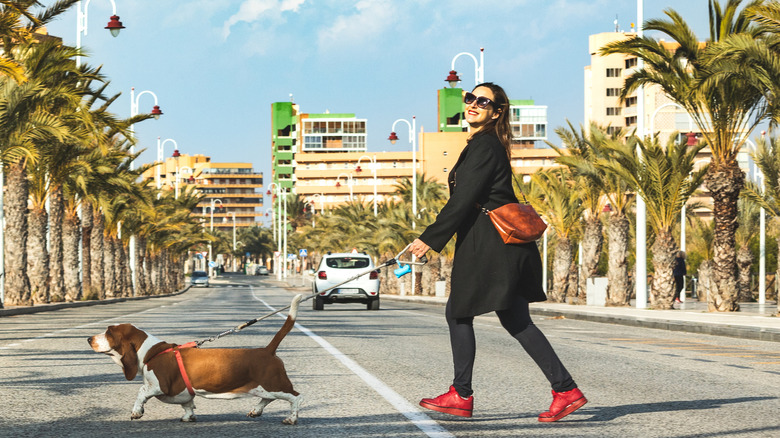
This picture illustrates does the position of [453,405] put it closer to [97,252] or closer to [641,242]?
[641,242]

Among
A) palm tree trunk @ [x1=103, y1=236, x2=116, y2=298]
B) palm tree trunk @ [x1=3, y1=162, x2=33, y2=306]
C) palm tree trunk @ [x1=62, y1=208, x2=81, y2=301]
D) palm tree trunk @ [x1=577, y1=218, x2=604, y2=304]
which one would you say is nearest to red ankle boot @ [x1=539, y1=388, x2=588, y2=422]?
palm tree trunk @ [x1=3, y1=162, x2=33, y2=306]

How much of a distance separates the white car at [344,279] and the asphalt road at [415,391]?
12.2 metres

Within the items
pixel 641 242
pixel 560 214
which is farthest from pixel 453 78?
pixel 641 242

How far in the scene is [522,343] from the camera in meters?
6.65

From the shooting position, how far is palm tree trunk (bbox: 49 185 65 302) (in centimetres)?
3503

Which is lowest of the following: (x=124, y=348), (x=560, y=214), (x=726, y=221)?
(x=124, y=348)

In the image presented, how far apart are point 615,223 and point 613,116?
8929cm

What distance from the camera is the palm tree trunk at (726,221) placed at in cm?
2575

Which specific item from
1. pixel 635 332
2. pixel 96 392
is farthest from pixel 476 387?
pixel 635 332

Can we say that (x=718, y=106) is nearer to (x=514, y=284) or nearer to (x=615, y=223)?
(x=615, y=223)

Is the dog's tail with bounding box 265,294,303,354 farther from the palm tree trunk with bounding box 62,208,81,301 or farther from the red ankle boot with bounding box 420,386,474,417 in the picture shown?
the palm tree trunk with bounding box 62,208,81,301

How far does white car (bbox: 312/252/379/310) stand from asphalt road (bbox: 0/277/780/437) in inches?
481

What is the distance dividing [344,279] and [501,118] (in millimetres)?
22786

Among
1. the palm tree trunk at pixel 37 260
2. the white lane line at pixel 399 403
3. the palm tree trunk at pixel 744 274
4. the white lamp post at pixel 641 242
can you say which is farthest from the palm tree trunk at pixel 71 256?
the white lane line at pixel 399 403
